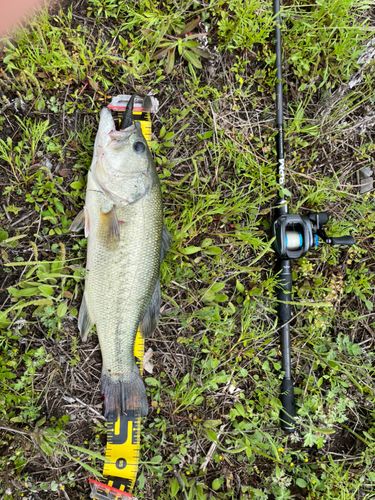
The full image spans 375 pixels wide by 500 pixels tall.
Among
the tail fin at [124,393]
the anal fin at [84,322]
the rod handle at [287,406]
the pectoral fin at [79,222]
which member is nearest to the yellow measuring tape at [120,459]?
the tail fin at [124,393]

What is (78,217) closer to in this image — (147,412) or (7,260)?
(7,260)

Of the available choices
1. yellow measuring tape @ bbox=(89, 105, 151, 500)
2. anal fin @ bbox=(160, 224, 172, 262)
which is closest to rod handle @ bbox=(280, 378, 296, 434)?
yellow measuring tape @ bbox=(89, 105, 151, 500)

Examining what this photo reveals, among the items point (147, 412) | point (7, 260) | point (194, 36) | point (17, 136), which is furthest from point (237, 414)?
point (194, 36)

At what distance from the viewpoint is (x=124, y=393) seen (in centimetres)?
258

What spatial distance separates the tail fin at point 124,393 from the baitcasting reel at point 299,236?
1675mm

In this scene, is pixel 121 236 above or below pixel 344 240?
above

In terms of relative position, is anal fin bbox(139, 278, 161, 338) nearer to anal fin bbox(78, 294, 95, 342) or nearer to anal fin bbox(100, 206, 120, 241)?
anal fin bbox(78, 294, 95, 342)

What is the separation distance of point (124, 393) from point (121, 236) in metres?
1.35

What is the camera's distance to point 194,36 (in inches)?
108

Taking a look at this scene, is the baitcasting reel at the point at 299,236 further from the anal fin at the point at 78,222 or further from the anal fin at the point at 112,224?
the anal fin at the point at 78,222

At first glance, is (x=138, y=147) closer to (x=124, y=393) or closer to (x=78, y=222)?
(x=78, y=222)

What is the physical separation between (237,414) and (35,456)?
70.4 inches

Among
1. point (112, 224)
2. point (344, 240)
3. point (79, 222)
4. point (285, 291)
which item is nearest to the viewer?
point (112, 224)

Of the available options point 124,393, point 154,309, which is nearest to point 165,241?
point 154,309
